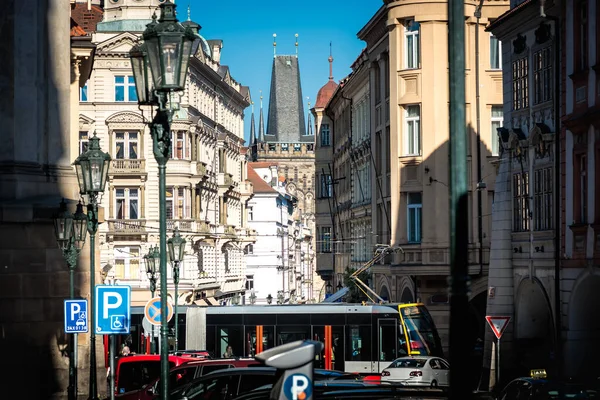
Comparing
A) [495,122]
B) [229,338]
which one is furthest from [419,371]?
[495,122]

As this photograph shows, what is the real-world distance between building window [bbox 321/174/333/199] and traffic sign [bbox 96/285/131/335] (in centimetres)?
5956

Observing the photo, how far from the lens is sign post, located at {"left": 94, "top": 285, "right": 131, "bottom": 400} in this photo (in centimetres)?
1877

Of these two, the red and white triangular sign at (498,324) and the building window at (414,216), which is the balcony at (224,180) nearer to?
the building window at (414,216)

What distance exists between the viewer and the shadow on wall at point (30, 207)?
25266 mm

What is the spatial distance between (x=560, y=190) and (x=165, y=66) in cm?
1997

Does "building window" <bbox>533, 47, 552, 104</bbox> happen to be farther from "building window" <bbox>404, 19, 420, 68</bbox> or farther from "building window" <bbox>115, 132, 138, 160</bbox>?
"building window" <bbox>115, 132, 138, 160</bbox>

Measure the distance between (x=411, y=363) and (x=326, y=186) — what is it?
4536 centimetres

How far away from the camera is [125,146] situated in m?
66.8

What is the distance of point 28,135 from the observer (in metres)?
26.2

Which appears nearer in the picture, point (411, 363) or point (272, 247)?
point (411, 363)

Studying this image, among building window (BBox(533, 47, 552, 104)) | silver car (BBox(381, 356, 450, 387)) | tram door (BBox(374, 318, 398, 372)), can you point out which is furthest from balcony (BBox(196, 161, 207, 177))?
silver car (BBox(381, 356, 450, 387))

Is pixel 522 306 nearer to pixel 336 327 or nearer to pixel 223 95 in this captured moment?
pixel 336 327

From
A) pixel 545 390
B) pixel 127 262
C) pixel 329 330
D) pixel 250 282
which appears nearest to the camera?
pixel 545 390

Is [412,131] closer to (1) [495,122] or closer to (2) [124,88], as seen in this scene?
(1) [495,122]
